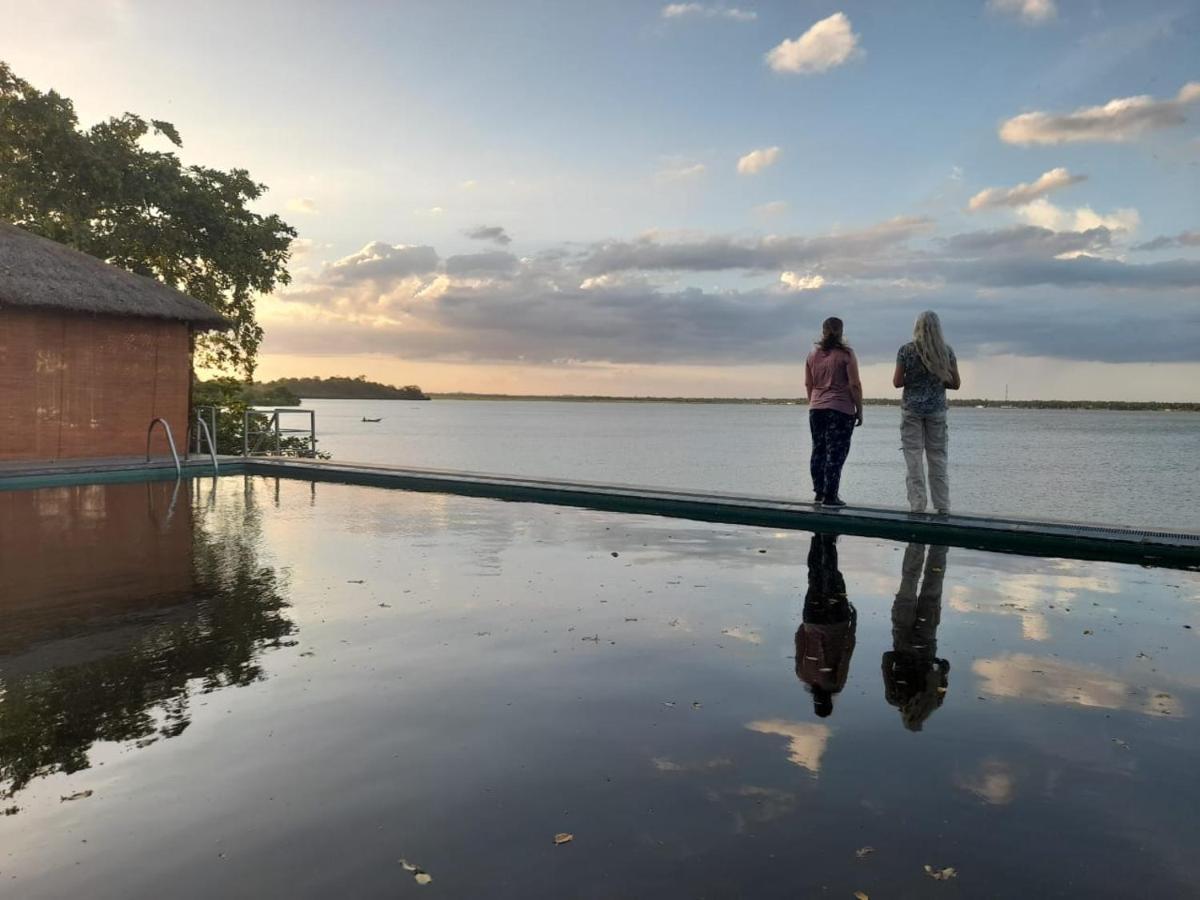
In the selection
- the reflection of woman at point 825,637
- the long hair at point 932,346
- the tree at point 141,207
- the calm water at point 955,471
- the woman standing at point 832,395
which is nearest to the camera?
the reflection of woman at point 825,637

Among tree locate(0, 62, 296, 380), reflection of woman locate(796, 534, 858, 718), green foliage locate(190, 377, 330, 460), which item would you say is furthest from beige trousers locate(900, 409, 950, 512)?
tree locate(0, 62, 296, 380)

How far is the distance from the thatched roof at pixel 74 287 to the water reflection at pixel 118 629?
8568 millimetres

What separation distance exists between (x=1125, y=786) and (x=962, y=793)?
1.98 ft

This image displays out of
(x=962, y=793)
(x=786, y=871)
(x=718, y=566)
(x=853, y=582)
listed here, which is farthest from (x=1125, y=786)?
(x=718, y=566)

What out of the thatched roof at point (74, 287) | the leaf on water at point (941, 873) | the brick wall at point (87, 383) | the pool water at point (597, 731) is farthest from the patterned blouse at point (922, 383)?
the brick wall at point (87, 383)

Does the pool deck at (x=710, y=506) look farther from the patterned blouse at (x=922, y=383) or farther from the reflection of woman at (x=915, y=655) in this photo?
the reflection of woman at (x=915, y=655)

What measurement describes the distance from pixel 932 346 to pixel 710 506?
10.8 feet

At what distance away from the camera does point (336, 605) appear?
5789 mm

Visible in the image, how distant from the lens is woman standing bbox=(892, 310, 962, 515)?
8.78m

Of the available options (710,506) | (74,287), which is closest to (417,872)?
(710,506)

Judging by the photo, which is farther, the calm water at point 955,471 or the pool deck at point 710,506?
the calm water at point 955,471

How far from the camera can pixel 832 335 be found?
9289mm

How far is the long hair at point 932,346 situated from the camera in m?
8.74

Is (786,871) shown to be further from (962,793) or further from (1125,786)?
(1125,786)
